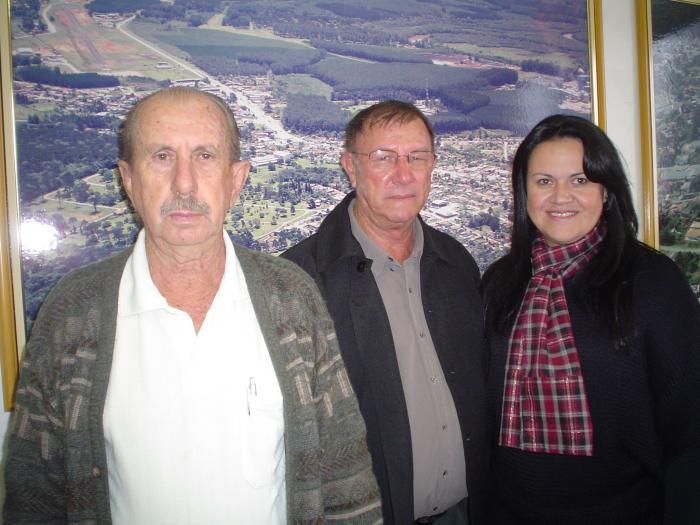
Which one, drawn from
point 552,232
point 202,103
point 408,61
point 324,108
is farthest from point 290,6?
point 552,232

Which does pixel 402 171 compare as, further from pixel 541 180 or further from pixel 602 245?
pixel 602 245

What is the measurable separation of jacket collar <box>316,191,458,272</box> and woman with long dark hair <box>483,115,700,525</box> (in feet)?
0.99

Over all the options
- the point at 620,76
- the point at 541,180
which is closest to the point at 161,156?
the point at 541,180

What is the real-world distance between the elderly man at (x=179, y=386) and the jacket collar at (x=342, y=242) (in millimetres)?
298

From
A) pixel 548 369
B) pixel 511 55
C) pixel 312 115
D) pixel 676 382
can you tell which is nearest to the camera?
pixel 676 382

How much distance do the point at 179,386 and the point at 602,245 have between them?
4.18 feet

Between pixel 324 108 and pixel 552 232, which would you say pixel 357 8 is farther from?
pixel 552 232

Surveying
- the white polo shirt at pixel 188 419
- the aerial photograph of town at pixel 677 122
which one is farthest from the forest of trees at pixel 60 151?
the aerial photograph of town at pixel 677 122

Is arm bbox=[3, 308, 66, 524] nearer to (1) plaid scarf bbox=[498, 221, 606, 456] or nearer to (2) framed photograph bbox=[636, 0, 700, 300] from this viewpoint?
(1) plaid scarf bbox=[498, 221, 606, 456]

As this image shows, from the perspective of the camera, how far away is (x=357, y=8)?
5.86 feet

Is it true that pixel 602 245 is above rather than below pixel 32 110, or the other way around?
below

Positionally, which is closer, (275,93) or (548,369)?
(548,369)

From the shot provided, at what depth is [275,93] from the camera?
1677 millimetres

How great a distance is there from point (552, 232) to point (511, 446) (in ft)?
2.17
